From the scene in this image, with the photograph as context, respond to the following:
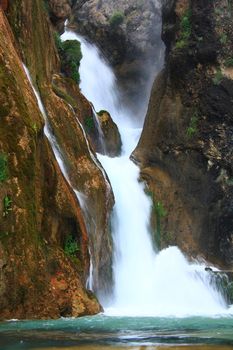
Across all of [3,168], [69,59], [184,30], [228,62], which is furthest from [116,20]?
[3,168]

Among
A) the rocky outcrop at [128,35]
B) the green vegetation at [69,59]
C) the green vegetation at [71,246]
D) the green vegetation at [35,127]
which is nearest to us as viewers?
the green vegetation at [35,127]

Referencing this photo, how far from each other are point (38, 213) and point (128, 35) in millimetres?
26946

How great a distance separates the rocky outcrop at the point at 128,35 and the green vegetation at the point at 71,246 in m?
20.8

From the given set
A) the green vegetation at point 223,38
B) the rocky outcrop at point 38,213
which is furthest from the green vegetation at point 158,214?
the green vegetation at point 223,38

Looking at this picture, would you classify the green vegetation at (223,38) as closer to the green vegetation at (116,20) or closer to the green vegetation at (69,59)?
the green vegetation at (69,59)

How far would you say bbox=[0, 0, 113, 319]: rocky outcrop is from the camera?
40.1 feet

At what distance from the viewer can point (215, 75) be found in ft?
82.2

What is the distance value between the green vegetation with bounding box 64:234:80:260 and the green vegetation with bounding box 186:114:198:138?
1189 centimetres

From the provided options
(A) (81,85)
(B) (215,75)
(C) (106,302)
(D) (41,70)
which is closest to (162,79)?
(B) (215,75)

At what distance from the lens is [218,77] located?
81.8ft

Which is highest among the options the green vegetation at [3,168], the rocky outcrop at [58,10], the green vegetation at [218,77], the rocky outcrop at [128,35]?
the rocky outcrop at [128,35]

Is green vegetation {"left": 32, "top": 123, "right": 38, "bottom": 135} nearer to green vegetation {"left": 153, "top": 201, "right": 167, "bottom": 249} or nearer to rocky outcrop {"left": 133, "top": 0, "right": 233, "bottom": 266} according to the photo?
green vegetation {"left": 153, "top": 201, "right": 167, "bottom": 249}

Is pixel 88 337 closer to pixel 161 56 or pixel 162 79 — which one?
pixel 162 79

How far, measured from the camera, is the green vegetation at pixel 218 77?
24.9m
